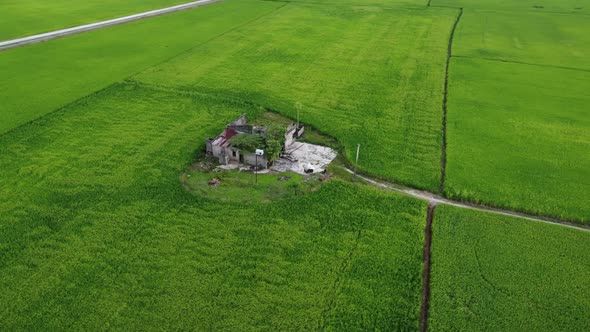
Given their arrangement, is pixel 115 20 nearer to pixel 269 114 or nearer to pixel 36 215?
pixel 269 114

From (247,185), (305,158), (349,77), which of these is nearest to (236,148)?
(247,185)

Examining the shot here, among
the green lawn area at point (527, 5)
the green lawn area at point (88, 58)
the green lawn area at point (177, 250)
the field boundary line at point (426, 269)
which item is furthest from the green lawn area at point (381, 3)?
the field boundary line at point (426, 269)

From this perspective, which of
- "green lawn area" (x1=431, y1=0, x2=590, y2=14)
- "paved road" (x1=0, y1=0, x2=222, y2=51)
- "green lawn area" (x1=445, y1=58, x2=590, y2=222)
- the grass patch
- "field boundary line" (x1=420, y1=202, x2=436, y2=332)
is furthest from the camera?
"green lawn area" (x1=431, y1=0, x2=590, y2=14)

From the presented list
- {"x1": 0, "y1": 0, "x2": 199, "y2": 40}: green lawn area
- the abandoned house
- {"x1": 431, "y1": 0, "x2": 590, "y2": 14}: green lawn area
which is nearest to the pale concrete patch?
the abandoned house

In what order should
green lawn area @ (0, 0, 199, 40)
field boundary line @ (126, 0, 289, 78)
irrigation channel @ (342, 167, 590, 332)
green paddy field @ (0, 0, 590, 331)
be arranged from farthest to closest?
green lawn area @ (0, 0, 199, 40) → field boundary line @ (126, 0, 289, 78) → irrigation channel @ (342, 167, 590, 332) → green paddy field @ (0, 0, 590, 331)

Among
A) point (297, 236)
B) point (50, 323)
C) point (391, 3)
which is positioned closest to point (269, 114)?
point (297, 236)

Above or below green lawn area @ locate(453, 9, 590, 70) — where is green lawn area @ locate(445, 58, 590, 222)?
below

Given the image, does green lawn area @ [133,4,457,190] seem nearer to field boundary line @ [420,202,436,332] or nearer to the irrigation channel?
the irrigation channel
